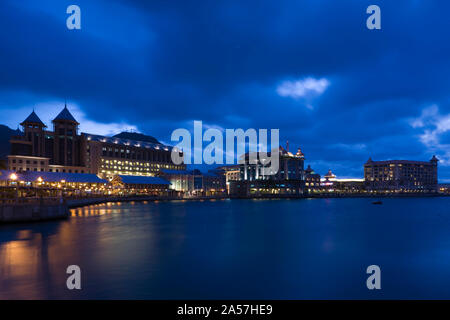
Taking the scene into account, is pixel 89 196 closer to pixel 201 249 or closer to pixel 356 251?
pixel 201 249

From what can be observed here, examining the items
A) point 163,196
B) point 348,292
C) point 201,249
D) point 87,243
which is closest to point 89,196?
point 163,196

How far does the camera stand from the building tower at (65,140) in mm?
153750

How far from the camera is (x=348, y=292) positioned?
1672 centimetres

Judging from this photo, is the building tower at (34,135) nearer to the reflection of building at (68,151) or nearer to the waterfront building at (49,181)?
the reflection of building at (68,151)

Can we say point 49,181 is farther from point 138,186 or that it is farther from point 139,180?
point 138,186

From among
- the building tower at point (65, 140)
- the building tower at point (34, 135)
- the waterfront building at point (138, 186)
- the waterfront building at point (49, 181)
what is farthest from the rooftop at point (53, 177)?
the building tower at point (65, 140)

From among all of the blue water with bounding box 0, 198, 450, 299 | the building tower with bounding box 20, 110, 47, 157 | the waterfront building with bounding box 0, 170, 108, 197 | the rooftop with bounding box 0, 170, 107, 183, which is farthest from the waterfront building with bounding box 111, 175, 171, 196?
the blue water with bounding box 0, 198, 450, 299

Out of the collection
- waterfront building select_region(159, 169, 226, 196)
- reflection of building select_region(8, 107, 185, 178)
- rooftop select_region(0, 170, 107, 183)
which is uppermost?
reflection of building select_region(8, 107, 185, 178)

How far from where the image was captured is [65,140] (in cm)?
15700

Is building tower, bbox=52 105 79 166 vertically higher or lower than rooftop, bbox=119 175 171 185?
higher

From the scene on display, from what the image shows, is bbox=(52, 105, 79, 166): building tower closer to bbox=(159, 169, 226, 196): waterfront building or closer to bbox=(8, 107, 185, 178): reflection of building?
bbox=(8, 107, 185, 178): reflection of building

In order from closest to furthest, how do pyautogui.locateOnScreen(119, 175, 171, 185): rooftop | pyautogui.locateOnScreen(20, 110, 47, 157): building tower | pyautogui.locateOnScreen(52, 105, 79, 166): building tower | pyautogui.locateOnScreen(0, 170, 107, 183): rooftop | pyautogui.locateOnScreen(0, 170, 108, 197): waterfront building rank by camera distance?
pyautogui.locateOnScreen(0, 170, 108, 197): waterfront building → pyautogui.locateOnScreen(0, 170, 107, 183): rooftop → pyautogui.locateOnScreen(119, 175, 171, 185): rooftop → pyautogui.locateOnScreen(20, 110, 47, 157): building tower → pyautogui.locateOnScreen(52, 105, 79, 166): building tower

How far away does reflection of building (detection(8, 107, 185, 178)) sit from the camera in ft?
443

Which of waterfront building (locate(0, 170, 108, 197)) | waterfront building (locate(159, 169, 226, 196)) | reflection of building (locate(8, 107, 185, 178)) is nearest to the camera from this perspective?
waterfront building (locate(0, 170, 108, 197))
